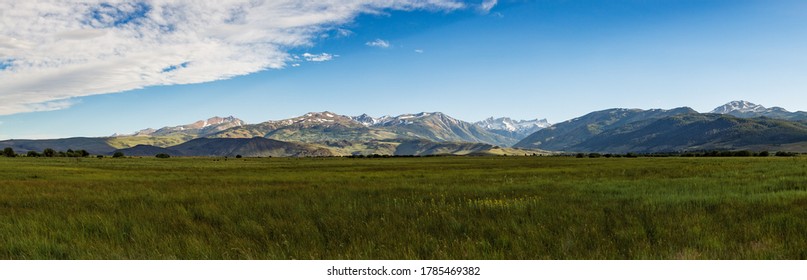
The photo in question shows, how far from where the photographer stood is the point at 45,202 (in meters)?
17.6

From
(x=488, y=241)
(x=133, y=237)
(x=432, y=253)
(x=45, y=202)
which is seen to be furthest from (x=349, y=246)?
(x=45, y=202)

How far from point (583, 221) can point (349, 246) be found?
5.66 meters

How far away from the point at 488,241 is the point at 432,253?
4.79ft

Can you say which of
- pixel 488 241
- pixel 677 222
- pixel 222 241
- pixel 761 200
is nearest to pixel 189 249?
pixel 222 241

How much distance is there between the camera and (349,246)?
8648mm

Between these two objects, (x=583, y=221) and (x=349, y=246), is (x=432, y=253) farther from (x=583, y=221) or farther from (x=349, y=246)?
(x=583, y=221)

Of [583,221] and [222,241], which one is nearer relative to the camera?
[222,241]

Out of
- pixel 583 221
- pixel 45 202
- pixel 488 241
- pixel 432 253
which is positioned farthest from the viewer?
pixel 45 202

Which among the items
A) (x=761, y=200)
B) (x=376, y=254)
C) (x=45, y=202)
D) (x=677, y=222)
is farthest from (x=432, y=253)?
(x=45, y=202)

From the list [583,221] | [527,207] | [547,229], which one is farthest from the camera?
[527,207]
